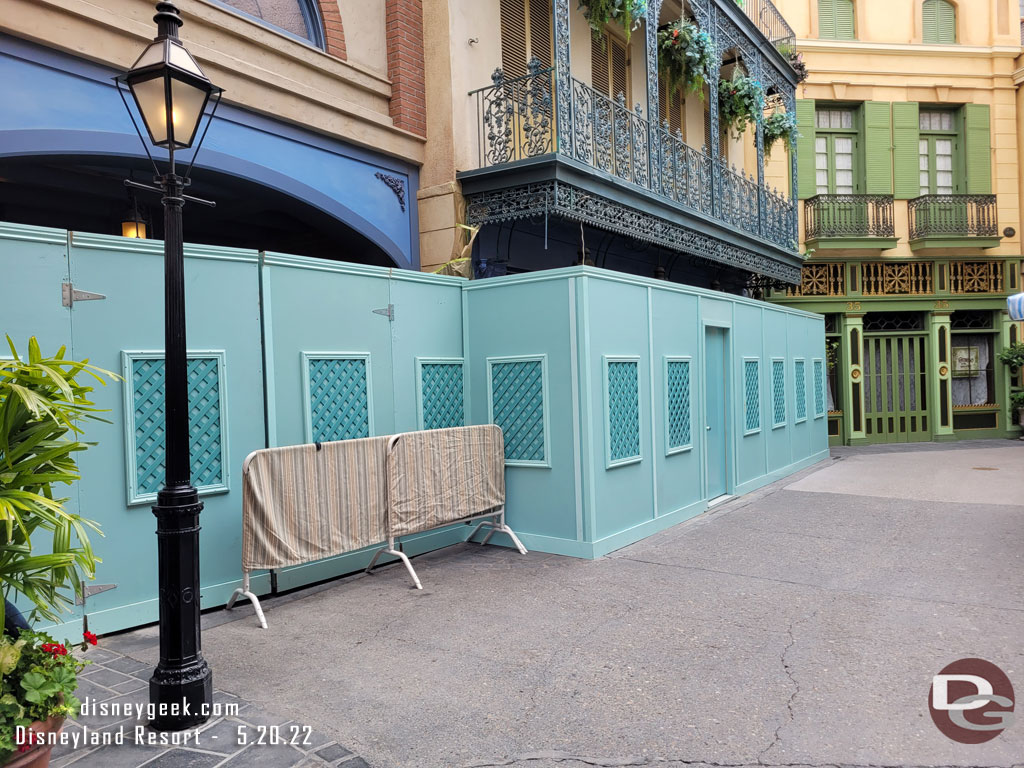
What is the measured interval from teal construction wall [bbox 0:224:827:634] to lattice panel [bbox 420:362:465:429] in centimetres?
2

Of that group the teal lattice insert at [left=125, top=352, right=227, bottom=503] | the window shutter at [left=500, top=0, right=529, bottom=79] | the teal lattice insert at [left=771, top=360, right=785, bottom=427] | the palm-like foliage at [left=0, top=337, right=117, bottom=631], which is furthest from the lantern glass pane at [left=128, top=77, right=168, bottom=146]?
the teal lattice insert at [left=771, top=360, right=785, bottom=427]

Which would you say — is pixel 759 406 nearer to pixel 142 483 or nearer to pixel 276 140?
pixel 276 140

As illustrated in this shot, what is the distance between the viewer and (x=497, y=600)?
5.77 m

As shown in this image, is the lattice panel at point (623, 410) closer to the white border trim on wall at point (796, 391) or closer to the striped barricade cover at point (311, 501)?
the striped barricade cover at point (311, 501)

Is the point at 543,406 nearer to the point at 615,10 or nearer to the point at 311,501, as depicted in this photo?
the point at 311,501

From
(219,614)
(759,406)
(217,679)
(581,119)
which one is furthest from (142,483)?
(759,406)

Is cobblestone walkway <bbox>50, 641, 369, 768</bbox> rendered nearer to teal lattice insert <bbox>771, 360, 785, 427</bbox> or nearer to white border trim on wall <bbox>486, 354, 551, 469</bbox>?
white border trim on wall <bbox>486, 354, 551, 469</bbox>

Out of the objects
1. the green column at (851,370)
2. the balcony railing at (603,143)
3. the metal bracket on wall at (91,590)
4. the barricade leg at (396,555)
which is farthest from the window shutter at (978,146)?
the metal bracket on wall at (91,590)

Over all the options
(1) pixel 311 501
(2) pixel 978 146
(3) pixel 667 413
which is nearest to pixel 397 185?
(3) pixel 667 413

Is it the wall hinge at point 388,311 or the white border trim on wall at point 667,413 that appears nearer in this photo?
the wall hinge at point 388,311

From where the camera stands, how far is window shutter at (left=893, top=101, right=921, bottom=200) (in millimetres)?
18125

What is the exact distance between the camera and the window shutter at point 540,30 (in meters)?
10.2

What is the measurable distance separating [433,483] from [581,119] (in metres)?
4.78

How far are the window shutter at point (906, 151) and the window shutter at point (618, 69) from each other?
9.40 m
